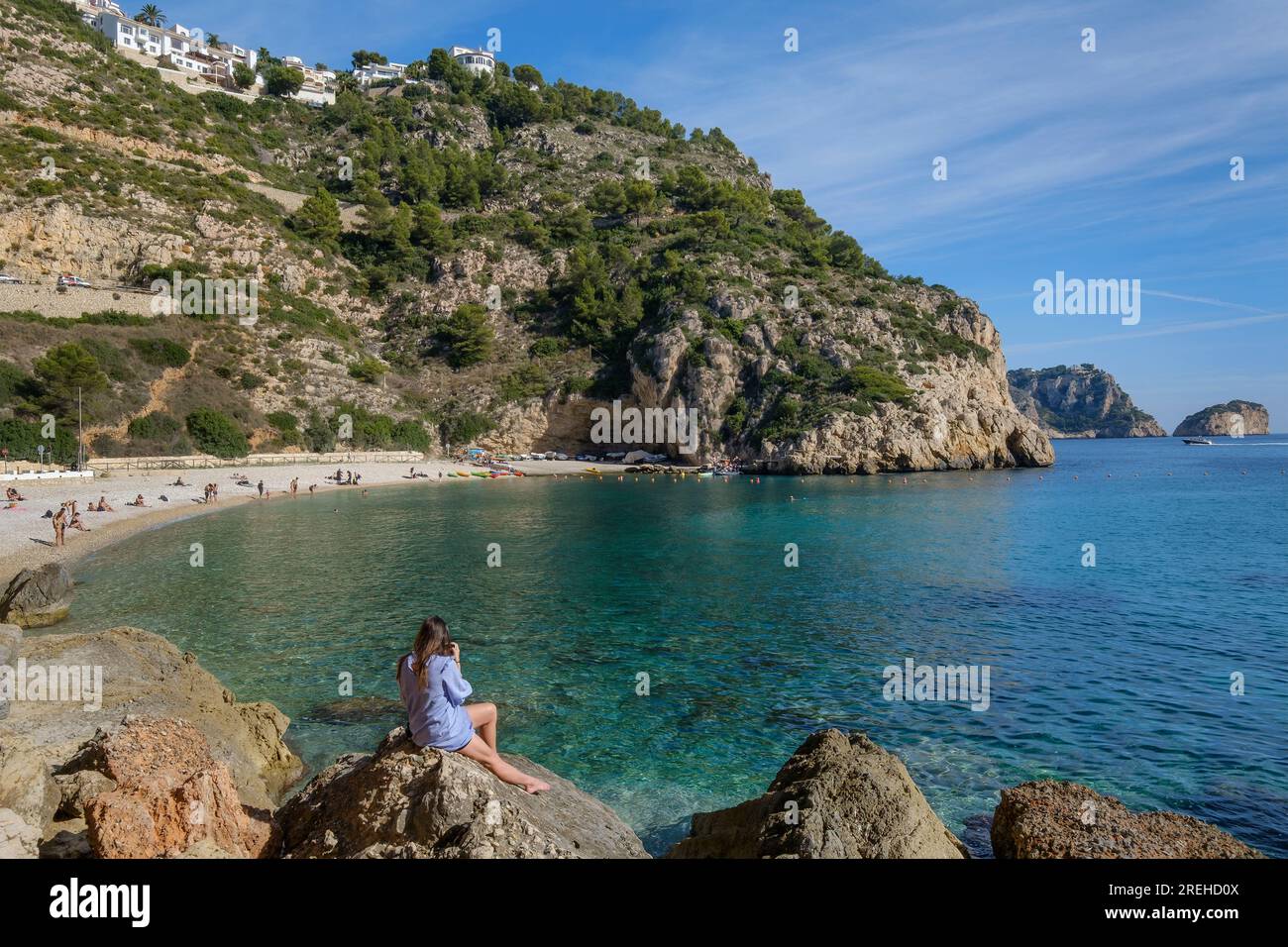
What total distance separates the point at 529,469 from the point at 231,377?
24.6 meters

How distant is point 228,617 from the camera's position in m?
17.6

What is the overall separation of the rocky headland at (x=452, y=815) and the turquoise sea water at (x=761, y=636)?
7.46 feet

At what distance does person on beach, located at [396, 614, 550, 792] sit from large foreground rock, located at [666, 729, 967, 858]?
1.95 metres

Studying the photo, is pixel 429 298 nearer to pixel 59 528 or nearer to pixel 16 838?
pixel 59 528

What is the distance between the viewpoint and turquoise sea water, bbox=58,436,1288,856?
33.6 feet

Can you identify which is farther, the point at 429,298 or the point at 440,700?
the point at 429,298

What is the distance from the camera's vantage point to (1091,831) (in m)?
5.87

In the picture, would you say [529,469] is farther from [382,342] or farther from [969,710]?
[969,710]

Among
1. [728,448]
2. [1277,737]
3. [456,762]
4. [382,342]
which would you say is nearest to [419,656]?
[456,762]

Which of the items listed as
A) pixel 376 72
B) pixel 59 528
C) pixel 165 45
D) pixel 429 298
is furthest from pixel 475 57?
pixel 59 528

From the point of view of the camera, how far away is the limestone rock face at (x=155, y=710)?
8.73 metres

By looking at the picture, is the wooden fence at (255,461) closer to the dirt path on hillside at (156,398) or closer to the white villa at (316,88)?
the dirt path on hillside at (156,398)

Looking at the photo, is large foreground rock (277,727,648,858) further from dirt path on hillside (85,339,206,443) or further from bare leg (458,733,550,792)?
dirt path on hillside (85,339,206,443)

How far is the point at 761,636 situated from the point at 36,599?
1705 centimetres
